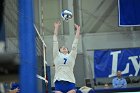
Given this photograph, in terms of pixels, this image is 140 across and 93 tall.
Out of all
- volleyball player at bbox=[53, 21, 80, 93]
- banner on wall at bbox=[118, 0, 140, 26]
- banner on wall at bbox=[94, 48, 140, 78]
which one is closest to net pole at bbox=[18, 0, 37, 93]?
volleyball player at bbox=[53, 21, 80, 93]

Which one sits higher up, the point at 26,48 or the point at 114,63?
the point at 26,48

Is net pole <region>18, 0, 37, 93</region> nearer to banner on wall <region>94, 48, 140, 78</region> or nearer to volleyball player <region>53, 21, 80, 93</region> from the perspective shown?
volleyball player <region>53, 21, 80, 93</region>

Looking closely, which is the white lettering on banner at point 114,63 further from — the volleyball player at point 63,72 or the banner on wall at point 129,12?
the volleyball player at point 63,72

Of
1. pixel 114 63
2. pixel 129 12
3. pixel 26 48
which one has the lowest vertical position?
pixel 114 63

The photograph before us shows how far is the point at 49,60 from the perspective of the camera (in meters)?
12.2

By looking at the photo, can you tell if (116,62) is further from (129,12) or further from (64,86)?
(64,86)

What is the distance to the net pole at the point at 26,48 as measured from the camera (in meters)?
2.18

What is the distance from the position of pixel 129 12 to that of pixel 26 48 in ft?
31.7

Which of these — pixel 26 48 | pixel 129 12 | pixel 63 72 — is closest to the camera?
pixel 26 48

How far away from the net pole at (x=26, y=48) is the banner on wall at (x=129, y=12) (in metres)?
9.33

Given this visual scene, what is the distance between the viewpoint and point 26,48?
2186mm

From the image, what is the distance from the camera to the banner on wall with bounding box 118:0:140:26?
1144 centimetres

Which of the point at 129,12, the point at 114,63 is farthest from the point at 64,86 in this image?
the point at 129,12

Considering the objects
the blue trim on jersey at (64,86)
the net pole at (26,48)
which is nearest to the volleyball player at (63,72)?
the blue trim on jersey at (64,86)
